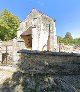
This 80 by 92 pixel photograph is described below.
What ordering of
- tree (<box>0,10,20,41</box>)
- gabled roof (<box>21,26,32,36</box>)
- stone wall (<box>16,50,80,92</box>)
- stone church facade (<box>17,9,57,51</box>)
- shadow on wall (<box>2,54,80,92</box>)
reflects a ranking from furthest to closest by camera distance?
1. tree (<box>0,10,20,41</box>)
2. gabled roof (<box>21,26,32,36</box>)
3. stone church facade (<box>17,9,57,51</box>)
4. stone wall (<box>16,50,80,92</box>)
5. shadow on wall (<box>2,54,80,92</box>)

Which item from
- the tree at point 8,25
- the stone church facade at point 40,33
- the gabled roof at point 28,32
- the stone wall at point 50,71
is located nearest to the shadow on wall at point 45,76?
the stone wall at point 50,71

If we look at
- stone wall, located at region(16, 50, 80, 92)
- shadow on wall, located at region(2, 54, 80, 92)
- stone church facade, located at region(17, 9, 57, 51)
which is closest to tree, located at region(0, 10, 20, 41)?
stone church facade, located at region(17, 9, 57, 51)

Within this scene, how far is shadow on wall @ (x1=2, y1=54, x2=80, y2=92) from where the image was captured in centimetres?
1136

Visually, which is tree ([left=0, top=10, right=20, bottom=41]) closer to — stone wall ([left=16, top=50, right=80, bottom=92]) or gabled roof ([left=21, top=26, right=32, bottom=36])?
gabled roof ([left=21, top=26, right=32, bottom=36])

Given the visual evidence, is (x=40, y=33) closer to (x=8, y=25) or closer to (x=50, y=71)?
(x=8, y=25)

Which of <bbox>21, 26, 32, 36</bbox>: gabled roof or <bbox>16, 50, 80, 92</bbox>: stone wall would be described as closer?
<bbox>16, 50, 80, 92</bbox>: stone wall

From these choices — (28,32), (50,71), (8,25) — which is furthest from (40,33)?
(50,71)

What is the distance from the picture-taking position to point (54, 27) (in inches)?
1426

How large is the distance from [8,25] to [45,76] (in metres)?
35.2

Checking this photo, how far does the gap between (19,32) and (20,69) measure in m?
26.2

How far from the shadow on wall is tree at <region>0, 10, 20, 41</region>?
31653 mm

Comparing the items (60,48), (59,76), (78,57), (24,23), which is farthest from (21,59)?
(24,23)

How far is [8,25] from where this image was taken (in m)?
46.1

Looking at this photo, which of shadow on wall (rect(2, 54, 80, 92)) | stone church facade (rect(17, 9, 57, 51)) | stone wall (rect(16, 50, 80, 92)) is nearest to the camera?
shadow on wall (rect(2, 54, 80, 92))
